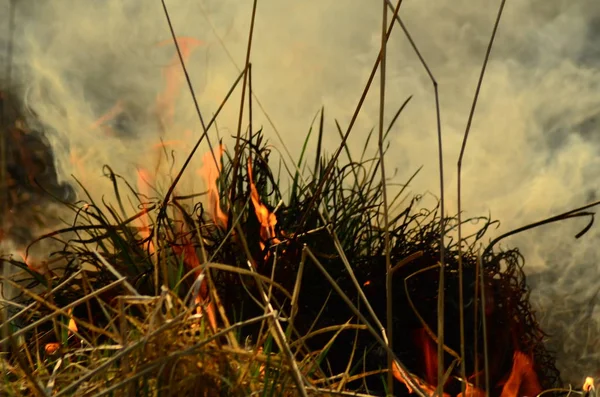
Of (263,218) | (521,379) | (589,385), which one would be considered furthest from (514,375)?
(263,218)

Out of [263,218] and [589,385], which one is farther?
[263,218]

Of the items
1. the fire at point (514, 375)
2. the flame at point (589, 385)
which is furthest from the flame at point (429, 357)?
the flame at point (589, 385)

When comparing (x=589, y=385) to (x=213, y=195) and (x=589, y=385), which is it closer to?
(x=589, y=385)

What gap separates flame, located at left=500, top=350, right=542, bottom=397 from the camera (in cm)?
69

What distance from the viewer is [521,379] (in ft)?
2.37

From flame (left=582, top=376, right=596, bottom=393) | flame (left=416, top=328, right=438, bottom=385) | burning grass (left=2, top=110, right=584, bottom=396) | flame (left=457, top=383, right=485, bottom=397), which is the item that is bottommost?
flame (left=582, top=376, right=596, bottom=393)

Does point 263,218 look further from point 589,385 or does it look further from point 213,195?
point 589,385

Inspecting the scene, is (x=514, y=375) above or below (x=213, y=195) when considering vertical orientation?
below

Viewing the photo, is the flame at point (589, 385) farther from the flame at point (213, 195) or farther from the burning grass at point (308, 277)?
the flame at point (213, 195)

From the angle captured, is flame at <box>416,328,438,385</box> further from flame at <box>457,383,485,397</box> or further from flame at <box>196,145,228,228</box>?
flame at <box>196,145,228,228</box>

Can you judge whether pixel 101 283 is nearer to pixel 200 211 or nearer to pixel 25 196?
pixel 200 211

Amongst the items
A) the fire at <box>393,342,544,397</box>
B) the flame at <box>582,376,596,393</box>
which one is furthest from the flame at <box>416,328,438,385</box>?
the flame at <box>582,376,596,393</box>

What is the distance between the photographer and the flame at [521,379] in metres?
0.69

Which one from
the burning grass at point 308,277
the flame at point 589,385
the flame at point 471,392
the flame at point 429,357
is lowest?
the flame at point 589,385
